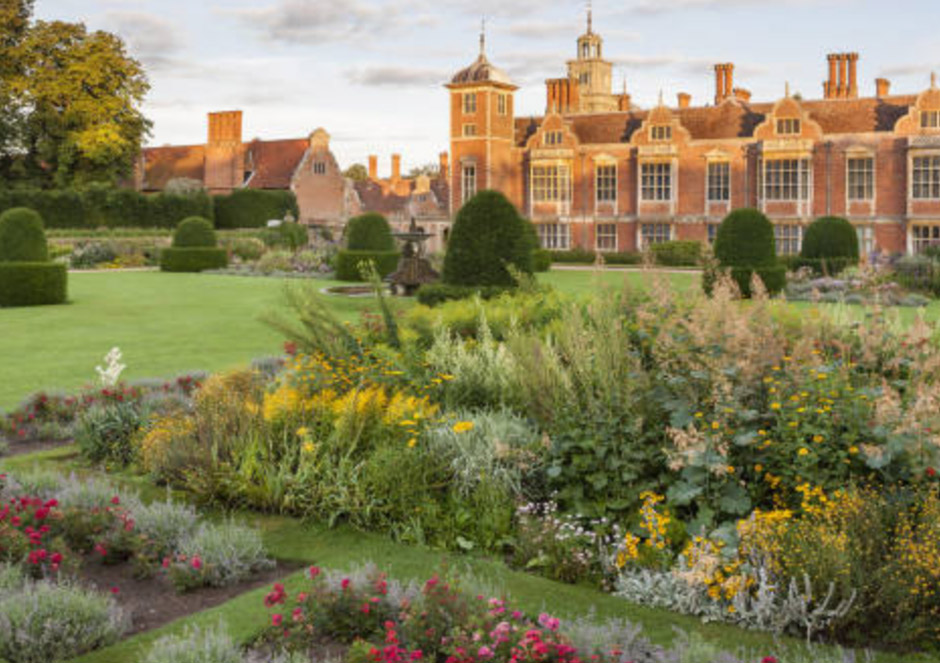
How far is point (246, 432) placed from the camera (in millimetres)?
5891

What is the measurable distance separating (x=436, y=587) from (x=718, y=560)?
1231mm

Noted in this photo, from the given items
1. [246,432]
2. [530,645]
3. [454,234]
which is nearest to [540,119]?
[454,234]

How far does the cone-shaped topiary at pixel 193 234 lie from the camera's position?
30.1 metres

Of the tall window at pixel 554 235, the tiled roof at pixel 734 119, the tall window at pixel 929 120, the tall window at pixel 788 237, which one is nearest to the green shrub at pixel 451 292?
the tall window at pixel 788 237

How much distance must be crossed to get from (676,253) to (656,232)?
13.5 feet

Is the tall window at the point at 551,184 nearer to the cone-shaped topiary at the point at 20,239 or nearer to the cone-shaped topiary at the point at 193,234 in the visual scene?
the cone-shaped topiary at the point at 193,234

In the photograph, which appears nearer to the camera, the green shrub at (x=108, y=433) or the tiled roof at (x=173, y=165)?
the green shrub at (x=108, y=433)

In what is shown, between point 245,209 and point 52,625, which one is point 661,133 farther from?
point 52,625

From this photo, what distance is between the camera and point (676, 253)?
3353 centimetres

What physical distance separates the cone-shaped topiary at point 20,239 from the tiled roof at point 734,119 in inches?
983

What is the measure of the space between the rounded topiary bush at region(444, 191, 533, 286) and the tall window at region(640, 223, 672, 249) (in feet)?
76.6

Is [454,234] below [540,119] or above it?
below

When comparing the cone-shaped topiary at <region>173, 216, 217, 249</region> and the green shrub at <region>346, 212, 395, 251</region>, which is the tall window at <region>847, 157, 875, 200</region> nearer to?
the green shrub at <region>346, 212, 395, 251</region>

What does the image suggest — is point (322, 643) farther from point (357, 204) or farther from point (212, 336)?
point (357, 204)
